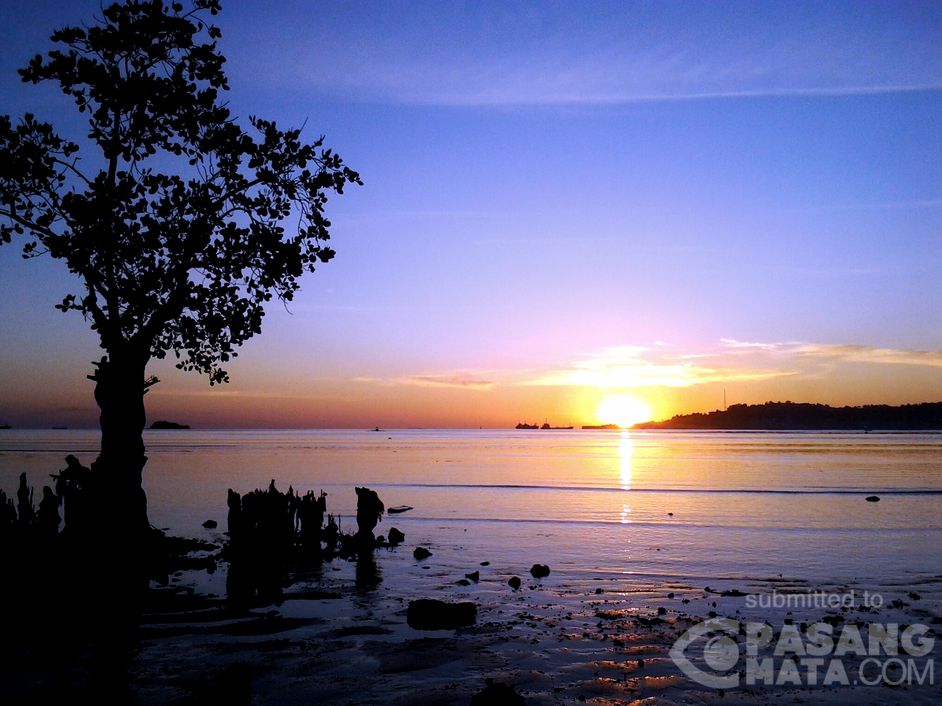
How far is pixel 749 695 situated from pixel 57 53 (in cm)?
1812

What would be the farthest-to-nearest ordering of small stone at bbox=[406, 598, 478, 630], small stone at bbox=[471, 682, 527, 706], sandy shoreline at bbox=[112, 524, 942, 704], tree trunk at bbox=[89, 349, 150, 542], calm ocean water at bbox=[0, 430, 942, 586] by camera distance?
calm ocean water at bbox=[0, 430, 942, 586], tree trunk at bbox=[89, 349, 150, 542], small stone at bbox=[406, 598, 478, 630], sandy shoreline at bbox=[112, 524, 942, 704], small stone at bbox=[471, 682, 527, 706]

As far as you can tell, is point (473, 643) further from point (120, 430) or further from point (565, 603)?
point (120, 430)

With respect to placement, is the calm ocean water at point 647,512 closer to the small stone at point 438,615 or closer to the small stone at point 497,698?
the small stone at point 438,615

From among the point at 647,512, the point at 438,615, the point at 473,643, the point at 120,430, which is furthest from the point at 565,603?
the point at 647,512

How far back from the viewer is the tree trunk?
55.5 ft

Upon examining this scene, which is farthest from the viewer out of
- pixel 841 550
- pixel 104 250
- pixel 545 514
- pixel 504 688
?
pixel 545 514

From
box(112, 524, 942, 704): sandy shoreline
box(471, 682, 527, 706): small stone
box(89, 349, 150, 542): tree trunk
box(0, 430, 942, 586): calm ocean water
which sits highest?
box(89, 349, 150, 542): tree trunk

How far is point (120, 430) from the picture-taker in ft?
55.8

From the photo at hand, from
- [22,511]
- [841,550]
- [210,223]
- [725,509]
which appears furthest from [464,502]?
[210,223]

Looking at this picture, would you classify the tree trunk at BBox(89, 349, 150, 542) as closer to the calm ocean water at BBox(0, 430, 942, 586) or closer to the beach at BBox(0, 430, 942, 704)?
the beach at BBox(0, 430, 942, 704)

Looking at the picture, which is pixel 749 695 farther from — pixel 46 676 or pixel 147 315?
pixel 147 315

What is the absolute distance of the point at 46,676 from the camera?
490 inches

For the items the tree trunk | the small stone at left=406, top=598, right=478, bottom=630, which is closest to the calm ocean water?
the small stone at left=406, top=598, right=478, bottom=630

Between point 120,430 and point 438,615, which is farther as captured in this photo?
point 120,430
